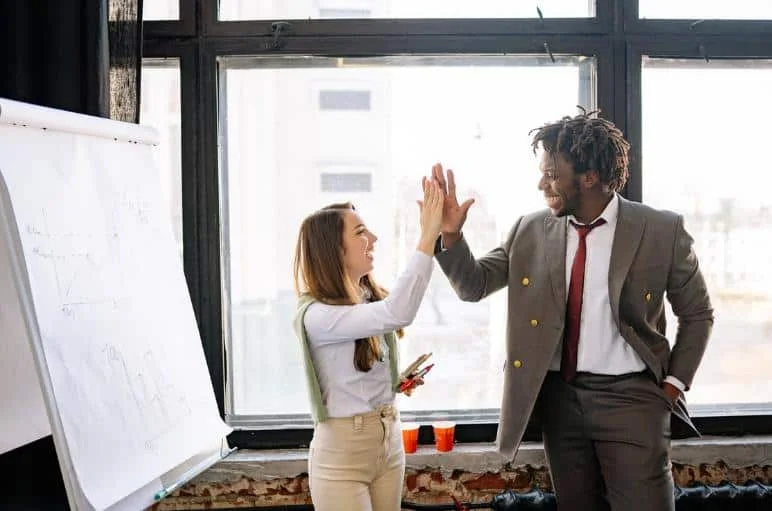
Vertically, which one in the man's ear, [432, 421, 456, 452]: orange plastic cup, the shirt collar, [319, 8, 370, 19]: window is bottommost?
[432, 421, 456, 452]: orange plastic cup

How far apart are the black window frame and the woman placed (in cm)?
66

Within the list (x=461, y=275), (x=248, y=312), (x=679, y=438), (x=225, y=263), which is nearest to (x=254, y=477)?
(x=248, y=312)

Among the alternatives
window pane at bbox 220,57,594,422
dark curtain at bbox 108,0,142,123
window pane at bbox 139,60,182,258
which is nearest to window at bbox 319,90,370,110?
window pane at bbox 220,57,594,422

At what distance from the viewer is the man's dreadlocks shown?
244cm

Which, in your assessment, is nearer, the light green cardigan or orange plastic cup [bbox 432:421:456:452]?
the light green cardigan

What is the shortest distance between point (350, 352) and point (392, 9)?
50.8 inches

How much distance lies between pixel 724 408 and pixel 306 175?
170 centimetres

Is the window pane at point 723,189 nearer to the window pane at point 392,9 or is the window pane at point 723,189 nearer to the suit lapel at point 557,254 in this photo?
the window pane at point 392,9

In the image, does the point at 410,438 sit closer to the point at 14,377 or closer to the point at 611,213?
the point at 611,213

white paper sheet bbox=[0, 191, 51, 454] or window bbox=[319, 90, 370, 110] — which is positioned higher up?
window bbox=[319, 90, 370, 110]

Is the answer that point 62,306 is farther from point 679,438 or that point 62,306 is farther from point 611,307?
point 679,438

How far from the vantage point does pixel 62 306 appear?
174 centimetres

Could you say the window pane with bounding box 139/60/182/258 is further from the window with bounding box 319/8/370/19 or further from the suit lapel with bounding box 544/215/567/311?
Answer: the suit lapel with bounding box 544/215/567/311

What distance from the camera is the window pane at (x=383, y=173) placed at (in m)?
2.87
